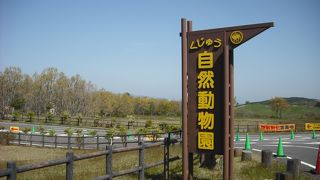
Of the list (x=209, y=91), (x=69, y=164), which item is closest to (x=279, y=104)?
(x=209, y=91)

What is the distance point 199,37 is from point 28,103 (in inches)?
2872

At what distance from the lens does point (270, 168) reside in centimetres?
1177

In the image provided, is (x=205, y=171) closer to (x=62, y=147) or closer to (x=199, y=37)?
(x=199, y=37)

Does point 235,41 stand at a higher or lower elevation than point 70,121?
higher

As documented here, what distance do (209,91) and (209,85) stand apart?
0.41 feet

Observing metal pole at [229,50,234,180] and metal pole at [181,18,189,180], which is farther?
metal pole at [181,18,189,180]

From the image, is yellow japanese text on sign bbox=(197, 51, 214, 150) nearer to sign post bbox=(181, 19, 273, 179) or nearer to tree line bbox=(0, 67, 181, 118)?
sign post bbox=(181, 19, 273, 179)

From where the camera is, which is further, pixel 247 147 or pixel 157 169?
pixel 247 147

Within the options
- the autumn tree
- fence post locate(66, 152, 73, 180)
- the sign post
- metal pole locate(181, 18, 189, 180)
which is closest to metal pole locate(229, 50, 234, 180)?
the sign post

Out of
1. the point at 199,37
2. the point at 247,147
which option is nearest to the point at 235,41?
the point at 199,37

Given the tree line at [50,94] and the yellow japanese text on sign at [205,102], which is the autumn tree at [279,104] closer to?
the tree line at [50,94]

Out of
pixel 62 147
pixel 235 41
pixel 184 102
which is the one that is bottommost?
pixel 62 147

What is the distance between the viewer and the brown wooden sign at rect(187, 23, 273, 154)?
302 inches

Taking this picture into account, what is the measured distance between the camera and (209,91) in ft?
26.0
